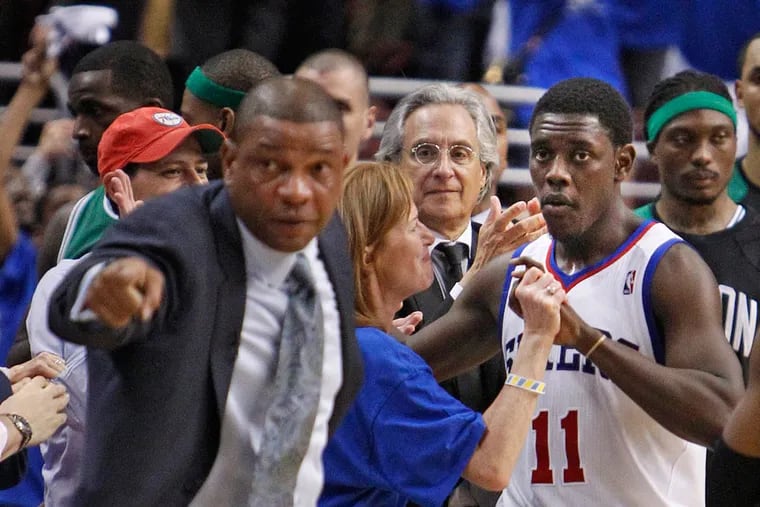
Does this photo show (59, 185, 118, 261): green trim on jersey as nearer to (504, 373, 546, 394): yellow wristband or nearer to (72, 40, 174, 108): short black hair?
(72, 40, 174, 108): short black hair

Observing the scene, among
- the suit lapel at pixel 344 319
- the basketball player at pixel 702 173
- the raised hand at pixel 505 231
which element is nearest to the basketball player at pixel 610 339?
the raised hand at pixel 505 231

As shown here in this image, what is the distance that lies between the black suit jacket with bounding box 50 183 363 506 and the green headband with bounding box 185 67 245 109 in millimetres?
1934

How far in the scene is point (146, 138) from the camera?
4410mm

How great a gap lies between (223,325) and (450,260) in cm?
214

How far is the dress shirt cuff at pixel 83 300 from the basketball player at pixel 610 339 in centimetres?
141

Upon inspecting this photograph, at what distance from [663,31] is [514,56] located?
0.87 m

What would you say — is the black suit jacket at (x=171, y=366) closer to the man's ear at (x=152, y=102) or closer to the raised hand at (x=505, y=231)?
the raised hand at (x=505, y=231)

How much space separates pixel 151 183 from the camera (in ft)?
14.4

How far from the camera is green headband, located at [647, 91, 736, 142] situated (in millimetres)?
5500

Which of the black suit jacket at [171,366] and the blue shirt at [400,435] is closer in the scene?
the black suit jacket at [171,366]

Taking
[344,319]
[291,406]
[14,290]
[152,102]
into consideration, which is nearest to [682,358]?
[344,319]

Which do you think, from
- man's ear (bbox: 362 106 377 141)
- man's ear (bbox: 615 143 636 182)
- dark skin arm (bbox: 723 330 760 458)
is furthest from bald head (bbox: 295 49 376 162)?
dark skin arm (bbox: 723 330 760 458)

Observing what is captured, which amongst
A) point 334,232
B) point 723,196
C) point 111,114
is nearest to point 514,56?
point 723,196

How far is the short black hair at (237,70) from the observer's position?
17.2 ft
